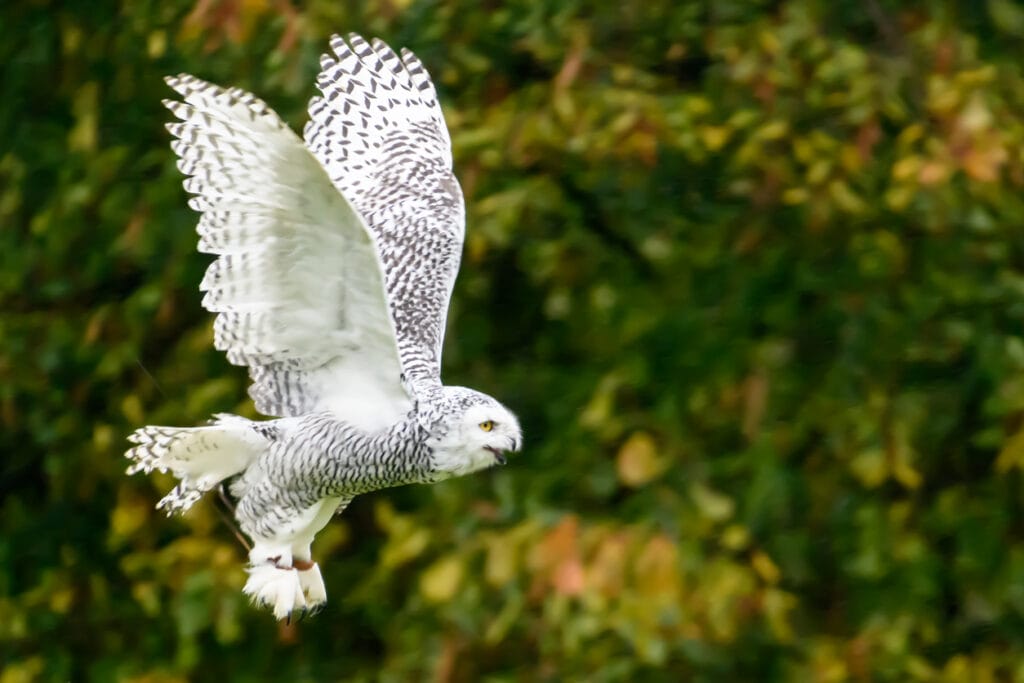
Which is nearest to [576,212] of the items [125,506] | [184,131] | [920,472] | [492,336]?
[492,336]

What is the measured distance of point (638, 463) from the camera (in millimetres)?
4852

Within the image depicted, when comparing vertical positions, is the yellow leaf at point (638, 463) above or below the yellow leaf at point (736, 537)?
above

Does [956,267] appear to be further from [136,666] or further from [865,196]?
[136,666]

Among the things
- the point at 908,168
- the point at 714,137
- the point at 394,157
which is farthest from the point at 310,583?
the point at 908,168

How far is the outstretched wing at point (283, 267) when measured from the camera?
345 centimetres

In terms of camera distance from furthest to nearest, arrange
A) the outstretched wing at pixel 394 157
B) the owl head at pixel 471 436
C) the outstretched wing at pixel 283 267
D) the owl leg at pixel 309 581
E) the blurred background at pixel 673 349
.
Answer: the blurred background at pixel 673 349
the outstretched wing at pixel 394 157
the owl leg at pixel 309 581
the owl head at pixel 471 436
the outstretched wing at pixel 283 267

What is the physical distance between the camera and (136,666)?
556 centimetres

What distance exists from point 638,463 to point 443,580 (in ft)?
1.77

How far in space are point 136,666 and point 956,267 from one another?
2.43m

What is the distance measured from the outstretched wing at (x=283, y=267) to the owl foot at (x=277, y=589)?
12.0 inches

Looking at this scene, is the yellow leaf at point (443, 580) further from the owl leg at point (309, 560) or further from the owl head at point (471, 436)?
the owl head at point (471, 436)

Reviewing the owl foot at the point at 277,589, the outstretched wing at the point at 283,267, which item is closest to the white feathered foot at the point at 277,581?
the owl foot at the point at 277,589

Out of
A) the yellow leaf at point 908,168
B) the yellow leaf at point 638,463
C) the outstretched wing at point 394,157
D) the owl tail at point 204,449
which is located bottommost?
the yellow leaf at point 638,463

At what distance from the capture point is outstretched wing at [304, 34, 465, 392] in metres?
4.24
